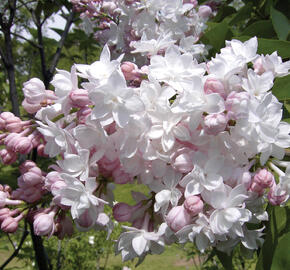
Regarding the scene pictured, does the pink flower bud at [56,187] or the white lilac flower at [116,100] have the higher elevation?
the white lilac flower at [116,100]

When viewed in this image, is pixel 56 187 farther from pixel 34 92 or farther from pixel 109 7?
pixel 109 7

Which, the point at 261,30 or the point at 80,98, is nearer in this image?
the point at 80,98

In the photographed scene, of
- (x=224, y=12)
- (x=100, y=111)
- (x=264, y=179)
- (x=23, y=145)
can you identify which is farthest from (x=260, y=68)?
(x=224, y=12)

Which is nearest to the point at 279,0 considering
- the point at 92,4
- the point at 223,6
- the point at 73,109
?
the point at 223,6

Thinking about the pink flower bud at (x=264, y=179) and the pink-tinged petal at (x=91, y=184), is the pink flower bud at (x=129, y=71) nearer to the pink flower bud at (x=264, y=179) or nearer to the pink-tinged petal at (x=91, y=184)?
the pink-tinged petal at (x=91, y=184)

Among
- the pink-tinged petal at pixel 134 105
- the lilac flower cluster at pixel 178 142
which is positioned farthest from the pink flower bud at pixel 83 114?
the pink-tinged petal at pixel 134 105

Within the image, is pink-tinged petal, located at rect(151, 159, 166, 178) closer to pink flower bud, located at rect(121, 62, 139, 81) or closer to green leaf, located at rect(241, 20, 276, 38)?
pink flower bud, located at rect(121, 62, 139, 81)

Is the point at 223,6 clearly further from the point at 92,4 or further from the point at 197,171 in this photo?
the point at 197,171
